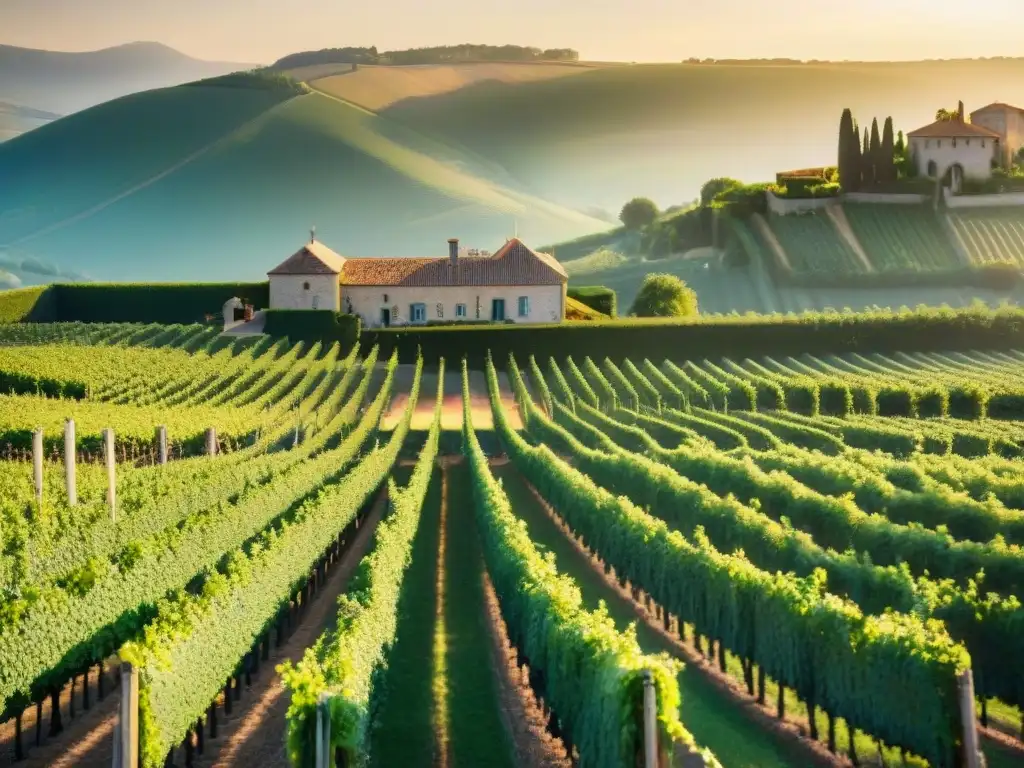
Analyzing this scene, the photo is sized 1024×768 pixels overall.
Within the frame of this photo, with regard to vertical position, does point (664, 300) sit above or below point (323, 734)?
above

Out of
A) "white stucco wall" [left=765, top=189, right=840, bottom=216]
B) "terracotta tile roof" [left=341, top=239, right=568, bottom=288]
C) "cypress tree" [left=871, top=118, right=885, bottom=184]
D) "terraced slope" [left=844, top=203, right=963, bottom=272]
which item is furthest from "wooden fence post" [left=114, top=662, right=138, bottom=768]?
"cypress tree" [left=871, top=118, right=885, bottom=184]

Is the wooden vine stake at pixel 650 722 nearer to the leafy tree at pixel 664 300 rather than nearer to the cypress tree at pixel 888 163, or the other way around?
the leafy tree at pixel 664 300

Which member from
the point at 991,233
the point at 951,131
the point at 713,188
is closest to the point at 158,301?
the point at 991,233

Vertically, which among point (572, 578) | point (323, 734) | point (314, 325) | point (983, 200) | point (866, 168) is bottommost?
point (323, 734)

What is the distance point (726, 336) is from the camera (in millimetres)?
69062

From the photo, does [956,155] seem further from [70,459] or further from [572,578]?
[70,459]

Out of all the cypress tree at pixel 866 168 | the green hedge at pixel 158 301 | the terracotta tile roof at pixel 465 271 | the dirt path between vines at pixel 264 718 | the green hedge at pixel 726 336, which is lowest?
the dirt path between vines at pixel 264 718

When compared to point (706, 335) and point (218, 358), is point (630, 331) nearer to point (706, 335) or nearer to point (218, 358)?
point (706, 335)

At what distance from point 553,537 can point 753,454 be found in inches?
302

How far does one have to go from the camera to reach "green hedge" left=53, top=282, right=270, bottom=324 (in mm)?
79000

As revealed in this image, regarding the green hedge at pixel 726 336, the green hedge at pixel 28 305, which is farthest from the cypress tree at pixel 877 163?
the green hedge at pixel 28 305

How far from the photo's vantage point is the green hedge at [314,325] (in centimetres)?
6856

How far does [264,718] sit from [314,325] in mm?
49542

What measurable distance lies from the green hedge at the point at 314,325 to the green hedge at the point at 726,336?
880 millimetres
